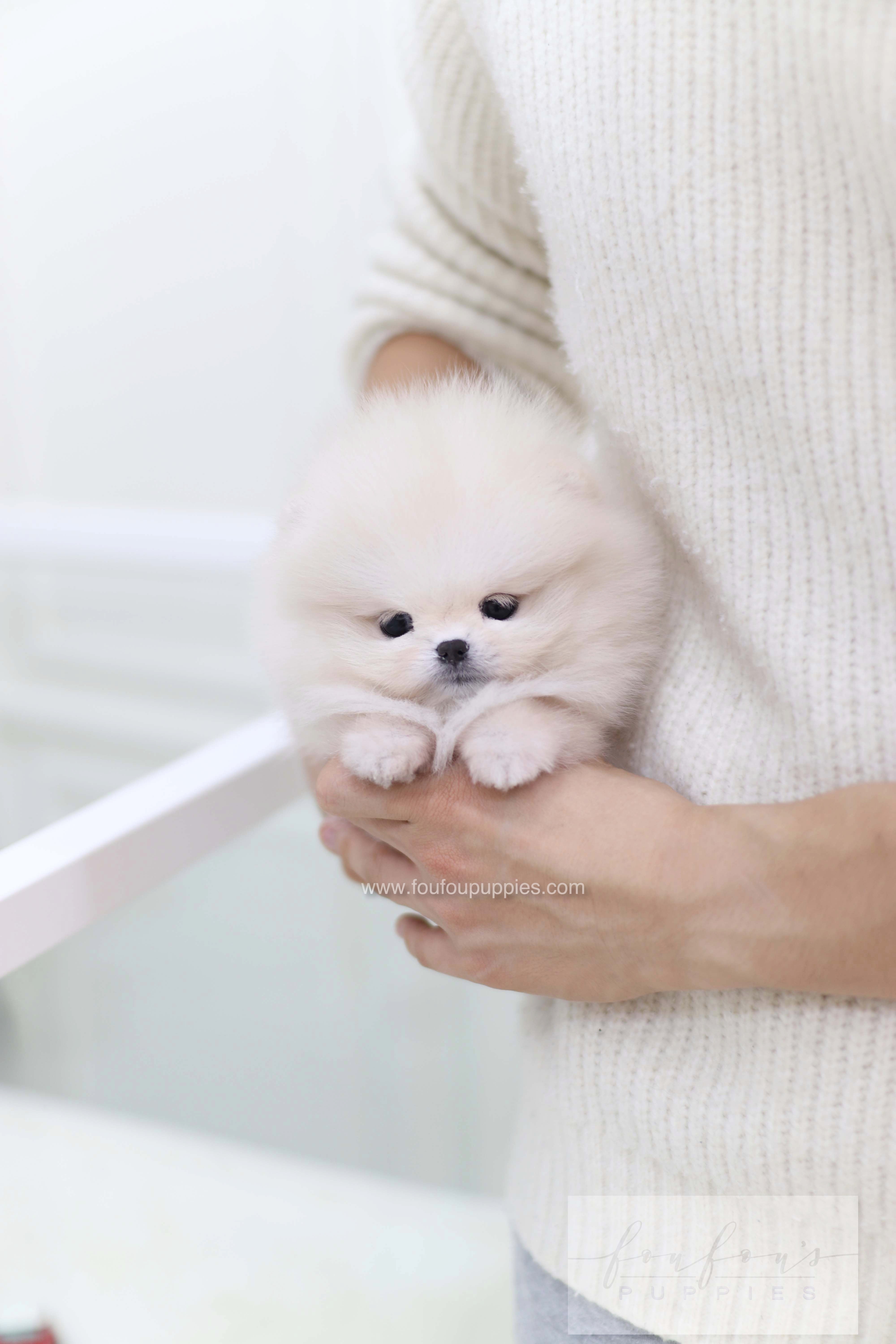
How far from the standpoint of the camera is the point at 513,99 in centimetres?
69

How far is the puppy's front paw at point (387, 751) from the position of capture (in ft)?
2.30

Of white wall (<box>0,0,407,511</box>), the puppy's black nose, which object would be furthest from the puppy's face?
white wall (<box>0,0,407,511</box>)

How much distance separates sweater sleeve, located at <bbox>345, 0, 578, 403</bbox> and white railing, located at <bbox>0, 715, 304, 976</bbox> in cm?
40

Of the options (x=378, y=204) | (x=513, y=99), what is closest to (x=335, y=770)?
(x=513, y=99)

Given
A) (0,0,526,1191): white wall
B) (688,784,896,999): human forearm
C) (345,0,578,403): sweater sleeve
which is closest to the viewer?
(688,784,896,999): human forearm

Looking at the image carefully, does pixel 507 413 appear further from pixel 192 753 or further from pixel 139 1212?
pixel 139 1212

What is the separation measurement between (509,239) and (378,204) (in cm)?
81

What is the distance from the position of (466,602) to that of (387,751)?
0.11 metres

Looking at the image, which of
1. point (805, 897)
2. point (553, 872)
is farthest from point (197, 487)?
point (805, 897)

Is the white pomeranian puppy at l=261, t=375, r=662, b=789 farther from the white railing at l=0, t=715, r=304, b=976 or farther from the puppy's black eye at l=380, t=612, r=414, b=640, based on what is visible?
the white railing at l=0, t=715, r=304, b=976

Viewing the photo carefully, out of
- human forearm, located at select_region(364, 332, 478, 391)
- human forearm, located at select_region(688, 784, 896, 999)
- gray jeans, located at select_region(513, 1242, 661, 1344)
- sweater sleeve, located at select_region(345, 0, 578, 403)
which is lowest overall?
gray jeans, located at select_region(513, 1242, 661, 1344)

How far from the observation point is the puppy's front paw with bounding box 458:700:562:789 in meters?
0.68

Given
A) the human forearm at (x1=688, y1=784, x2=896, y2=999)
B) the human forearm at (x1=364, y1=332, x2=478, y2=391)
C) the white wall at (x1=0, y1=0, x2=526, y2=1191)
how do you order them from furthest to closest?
the white wall at (x1=0, y1=0, x2=526, y2=1191)
the human forearm at (x1=364, y1=332, x2=478, y2=391)
the human forearm at (x1=688, y1=784, x2=896, y2=999)

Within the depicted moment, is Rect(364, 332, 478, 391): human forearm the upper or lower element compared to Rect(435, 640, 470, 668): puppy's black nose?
upper
